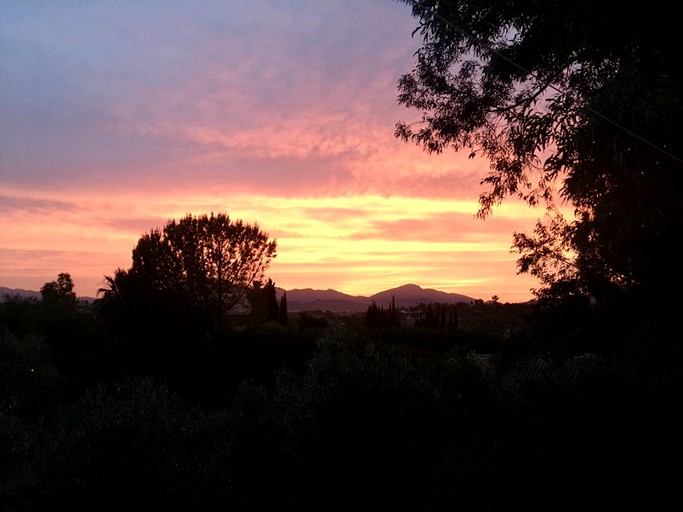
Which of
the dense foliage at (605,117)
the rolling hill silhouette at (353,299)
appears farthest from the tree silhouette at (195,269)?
the rolling hill silhouette at (353,299)

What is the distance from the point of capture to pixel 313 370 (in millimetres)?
7883

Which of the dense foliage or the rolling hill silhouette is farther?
the rolling hill silhouette

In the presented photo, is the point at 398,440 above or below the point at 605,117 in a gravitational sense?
below

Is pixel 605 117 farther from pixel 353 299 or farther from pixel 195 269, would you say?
pixel 353 299

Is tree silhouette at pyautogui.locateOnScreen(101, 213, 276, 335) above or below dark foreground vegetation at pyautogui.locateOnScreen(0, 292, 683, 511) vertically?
above

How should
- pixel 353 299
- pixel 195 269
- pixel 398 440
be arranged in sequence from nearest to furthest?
pixel 398 440
pixel 195 269
pixel 353 299

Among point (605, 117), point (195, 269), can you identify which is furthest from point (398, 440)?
point (195, 269)

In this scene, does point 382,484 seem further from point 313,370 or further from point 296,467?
point 313,370

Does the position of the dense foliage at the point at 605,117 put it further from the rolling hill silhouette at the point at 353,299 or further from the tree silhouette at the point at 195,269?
the rolling hill silhouette at the point at 353,299

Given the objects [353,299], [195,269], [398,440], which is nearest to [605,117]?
[398,440]

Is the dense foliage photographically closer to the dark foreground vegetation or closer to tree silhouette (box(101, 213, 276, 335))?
the dark foreground vegetation

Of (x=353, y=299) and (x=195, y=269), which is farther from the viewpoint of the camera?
(x=353, y=299)

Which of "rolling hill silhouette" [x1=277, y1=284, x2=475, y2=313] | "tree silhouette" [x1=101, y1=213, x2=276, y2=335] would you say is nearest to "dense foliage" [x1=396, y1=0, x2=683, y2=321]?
"tree silhouette" [x1=101, y1=213, x2=276, y2=335]

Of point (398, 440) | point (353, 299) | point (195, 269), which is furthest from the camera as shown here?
point (353, 299)
